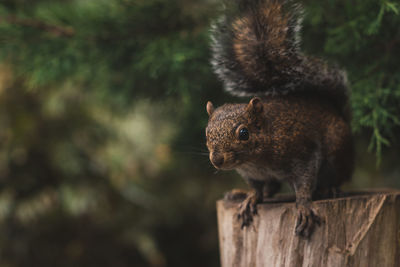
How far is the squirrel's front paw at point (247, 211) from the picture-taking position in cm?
94

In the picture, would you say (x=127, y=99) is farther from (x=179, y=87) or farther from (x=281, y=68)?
(x=281, y=68)

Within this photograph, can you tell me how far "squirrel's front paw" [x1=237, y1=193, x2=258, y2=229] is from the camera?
3.10ft

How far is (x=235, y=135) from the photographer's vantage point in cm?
81

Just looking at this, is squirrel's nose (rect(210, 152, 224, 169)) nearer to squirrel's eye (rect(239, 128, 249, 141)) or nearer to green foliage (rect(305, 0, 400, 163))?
squirrel's eye (rect(239, 128, 249, 141))

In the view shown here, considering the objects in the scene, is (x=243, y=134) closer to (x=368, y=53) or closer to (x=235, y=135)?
(x=235, y=135)

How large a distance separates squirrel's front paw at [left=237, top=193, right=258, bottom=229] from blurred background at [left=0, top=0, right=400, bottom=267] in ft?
1.45

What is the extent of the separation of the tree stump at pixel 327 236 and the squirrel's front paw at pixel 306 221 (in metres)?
0.01

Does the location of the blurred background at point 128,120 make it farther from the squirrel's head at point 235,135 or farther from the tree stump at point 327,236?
the squirrel's head at point 235,135

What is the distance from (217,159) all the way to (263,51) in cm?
31

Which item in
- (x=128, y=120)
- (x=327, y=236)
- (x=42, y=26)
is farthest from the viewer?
(x=128, y=120)

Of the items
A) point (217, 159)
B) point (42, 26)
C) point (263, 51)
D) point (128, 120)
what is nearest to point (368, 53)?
point (263, 51)

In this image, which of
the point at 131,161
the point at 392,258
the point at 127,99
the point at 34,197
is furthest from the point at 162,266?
the point at 392,258

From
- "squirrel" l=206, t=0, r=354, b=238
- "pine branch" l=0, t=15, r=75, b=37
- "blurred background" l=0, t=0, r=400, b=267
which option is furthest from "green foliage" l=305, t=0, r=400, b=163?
"pine branch" l=0, t=15, r=75, b=37

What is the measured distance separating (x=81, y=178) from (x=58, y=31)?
3.84 feet
